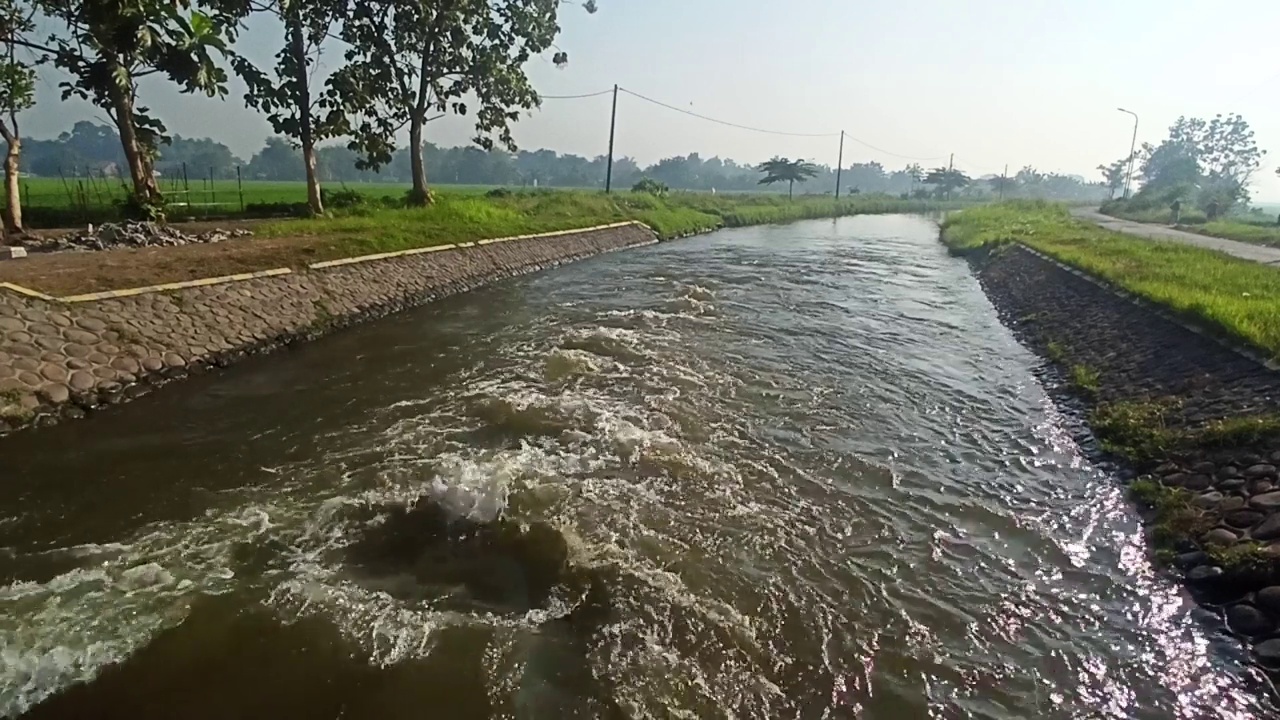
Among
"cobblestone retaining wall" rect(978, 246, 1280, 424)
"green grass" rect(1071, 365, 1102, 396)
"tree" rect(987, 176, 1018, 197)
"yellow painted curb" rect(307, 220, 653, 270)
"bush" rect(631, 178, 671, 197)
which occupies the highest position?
"tree" rect(987, 176, 1018, 197)

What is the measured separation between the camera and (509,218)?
27.6 meters

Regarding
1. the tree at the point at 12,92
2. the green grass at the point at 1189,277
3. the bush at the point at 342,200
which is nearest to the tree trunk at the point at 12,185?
the tree at the point at 12,92

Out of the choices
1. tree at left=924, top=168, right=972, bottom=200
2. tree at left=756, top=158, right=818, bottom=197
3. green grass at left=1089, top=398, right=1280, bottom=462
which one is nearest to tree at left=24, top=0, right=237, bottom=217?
green grass at left=1089, top=398, right=1280, bottom=462

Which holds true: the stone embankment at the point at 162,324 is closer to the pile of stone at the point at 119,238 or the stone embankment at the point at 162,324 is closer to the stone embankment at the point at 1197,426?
the pile of stone at the point at 119,238

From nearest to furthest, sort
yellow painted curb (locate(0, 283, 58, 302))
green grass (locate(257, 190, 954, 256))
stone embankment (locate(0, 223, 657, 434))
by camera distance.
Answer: stone embankment (locate(0, 223, 657, 434)) < yellow painted curb (locate(0, 283, 58, 302)) < green grass (locate(257, 190, 954, 256))

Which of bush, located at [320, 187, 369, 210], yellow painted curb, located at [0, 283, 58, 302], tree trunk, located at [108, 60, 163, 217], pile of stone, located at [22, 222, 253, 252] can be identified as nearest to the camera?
yellow painted curb, located at [0, 283, 58, 302]

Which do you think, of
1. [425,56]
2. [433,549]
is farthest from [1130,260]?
[425,56]

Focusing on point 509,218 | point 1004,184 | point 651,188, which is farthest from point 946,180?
point 509,218

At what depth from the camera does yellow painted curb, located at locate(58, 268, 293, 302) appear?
10450 mm

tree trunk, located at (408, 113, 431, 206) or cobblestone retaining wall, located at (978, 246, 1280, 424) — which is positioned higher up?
tree trunk, located at (408, 113, 431, 206)

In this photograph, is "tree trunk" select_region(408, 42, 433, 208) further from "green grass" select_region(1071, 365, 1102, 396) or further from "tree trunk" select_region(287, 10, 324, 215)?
"green grass" select_region(1071, 365, 1102, 396)

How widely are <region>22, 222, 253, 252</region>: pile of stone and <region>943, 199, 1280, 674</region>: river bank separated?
62.1 feet

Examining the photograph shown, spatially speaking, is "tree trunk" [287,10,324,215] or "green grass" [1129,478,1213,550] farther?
"tree trunk" [287,10,324,215]

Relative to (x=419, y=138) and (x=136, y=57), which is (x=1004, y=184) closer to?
(x=419, y=138)
